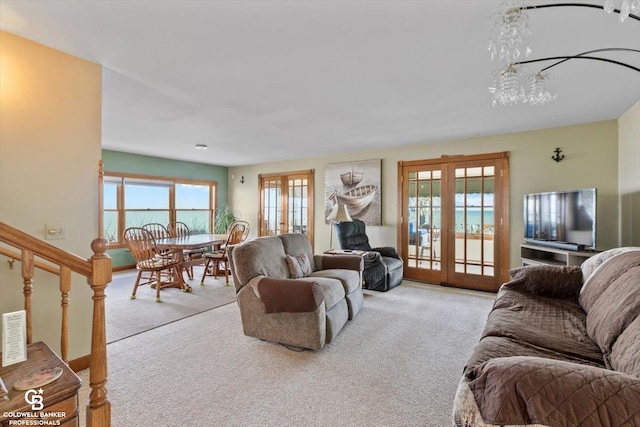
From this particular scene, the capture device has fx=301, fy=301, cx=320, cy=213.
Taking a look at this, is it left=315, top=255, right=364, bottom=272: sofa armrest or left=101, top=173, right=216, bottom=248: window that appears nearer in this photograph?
left=315, top=255, right=364, bottom=272: sofa armrest

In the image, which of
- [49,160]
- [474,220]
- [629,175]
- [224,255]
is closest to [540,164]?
[629,175]

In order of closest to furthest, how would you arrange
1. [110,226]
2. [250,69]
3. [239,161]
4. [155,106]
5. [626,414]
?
[626,414] < [250,69] < [155,106] < [110,226] < [239,161]

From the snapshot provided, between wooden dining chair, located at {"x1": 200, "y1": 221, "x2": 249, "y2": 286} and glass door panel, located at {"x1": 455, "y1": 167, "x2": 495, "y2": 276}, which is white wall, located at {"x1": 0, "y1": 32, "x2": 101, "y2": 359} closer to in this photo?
wooden dining chair, located at {"x1": 200, "y1": 221, "x2": 249, "y2": 286}

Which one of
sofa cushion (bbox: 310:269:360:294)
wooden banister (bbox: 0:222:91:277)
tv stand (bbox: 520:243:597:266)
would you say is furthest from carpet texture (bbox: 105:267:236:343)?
tv stand (bbox: 520:243:597:266)

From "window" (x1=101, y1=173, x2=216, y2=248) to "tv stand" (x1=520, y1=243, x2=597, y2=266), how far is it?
22.0 feet

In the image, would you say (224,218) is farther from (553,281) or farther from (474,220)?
(553,281)

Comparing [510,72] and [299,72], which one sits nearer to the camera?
[510,72]

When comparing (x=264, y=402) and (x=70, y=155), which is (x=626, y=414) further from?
(x=70, y=155)

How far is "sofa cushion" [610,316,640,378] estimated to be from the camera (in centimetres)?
118

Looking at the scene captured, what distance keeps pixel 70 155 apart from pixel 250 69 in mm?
1567

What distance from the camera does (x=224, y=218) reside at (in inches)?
301

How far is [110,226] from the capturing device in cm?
599

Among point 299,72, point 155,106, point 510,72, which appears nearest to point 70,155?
point 155,106

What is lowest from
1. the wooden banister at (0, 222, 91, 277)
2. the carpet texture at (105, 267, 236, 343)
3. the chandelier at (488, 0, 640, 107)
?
the carpet texture at (105, 267, 236, 343)
